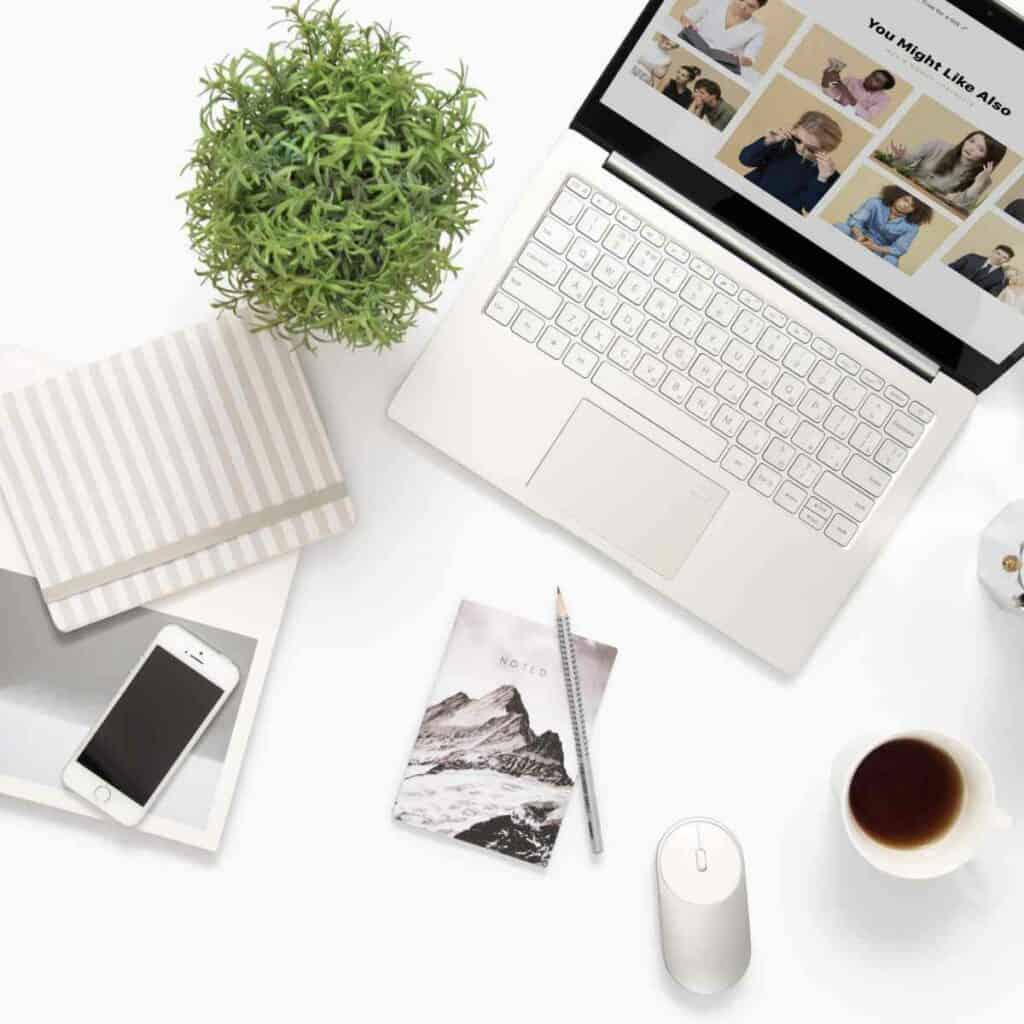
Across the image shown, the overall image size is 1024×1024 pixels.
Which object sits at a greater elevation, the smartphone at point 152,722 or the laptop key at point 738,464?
the laptop key at point 738,464

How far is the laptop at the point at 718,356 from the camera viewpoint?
805mm

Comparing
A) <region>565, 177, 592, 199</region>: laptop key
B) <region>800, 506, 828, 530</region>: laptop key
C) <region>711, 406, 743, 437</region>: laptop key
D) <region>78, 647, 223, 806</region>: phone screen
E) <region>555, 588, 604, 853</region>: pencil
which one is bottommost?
<region>78, 647, 223, 806</region>: phone screen

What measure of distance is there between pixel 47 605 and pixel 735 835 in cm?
55

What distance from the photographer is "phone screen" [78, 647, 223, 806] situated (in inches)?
33.1

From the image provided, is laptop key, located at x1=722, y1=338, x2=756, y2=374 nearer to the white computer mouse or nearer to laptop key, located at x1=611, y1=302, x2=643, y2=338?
laptop key, located at x1=611, y1=302, x2=643, y2=338

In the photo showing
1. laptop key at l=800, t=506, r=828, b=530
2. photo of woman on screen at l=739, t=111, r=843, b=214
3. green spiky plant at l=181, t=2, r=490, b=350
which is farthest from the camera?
laptop key at l=800, t=506, r=828, b=530

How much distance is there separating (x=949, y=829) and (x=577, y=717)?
29 centimetres

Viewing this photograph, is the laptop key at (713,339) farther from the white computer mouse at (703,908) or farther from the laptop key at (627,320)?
the white computer mouse at (703,908)

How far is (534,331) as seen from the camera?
33.1 inches

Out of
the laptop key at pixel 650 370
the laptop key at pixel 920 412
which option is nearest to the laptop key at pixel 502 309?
the laptop key at pixel 650 370

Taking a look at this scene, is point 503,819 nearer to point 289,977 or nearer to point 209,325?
point 289,977

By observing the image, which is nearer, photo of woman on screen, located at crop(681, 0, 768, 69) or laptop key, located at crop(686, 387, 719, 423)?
photo of woman on screen, located at crop(681, 0, 768, 69)

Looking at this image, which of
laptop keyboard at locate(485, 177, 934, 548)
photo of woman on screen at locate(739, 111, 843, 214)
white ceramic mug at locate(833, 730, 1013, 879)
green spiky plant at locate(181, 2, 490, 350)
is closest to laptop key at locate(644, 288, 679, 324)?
laptop keyboard at locate(485, 177, 934, 548)

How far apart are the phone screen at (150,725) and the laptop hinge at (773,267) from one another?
49cm
